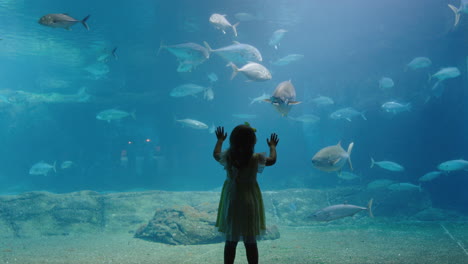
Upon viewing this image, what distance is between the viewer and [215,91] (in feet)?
65.2

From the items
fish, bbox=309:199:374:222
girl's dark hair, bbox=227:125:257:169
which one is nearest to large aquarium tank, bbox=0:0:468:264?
fish, bbox=309:199:374:222

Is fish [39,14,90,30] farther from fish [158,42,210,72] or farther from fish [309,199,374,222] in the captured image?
fish [309,199,374,222]

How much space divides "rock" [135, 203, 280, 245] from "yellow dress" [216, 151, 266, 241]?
13.7 feet

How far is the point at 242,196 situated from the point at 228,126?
2301 centimetres

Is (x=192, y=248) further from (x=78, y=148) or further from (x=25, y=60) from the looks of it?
(x=25, y=60)

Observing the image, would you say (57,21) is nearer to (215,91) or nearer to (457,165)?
(457,165)

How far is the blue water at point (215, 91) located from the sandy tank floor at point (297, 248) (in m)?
8.87

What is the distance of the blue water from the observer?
14250 mm

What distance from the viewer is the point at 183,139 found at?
72.5 ft

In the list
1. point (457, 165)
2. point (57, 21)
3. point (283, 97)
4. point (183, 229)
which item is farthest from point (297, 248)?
point (457, 165)

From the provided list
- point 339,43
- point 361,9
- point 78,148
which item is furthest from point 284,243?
point 78,148

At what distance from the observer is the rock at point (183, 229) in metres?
6.44

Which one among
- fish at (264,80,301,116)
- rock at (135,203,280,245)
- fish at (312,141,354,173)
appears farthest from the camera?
rock at (135,203,280,245)

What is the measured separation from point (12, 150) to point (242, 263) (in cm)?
2561
